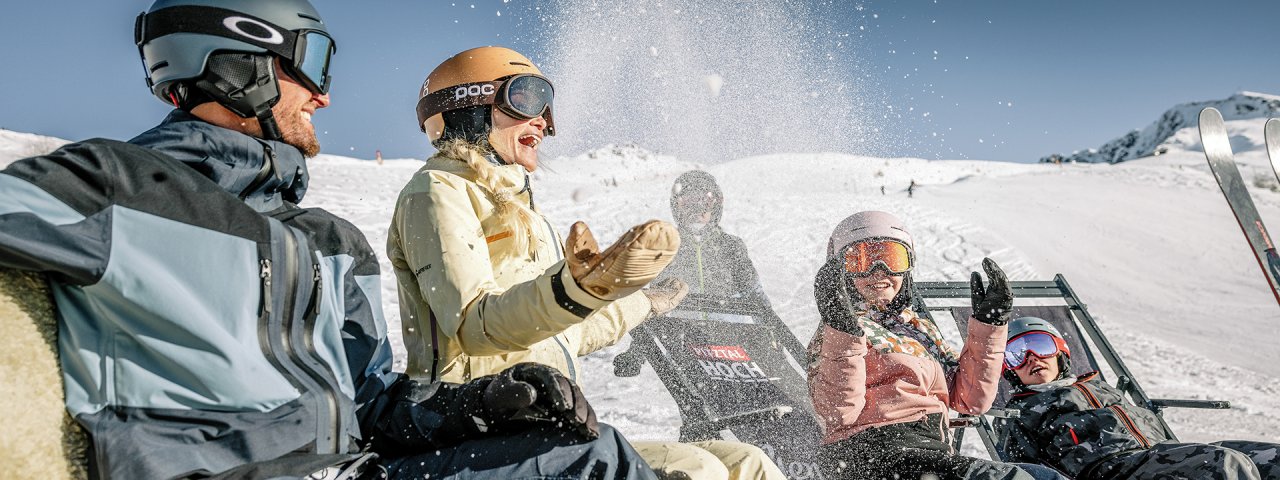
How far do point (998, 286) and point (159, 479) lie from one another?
3.15m

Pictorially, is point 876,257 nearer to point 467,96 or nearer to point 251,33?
point 467,96

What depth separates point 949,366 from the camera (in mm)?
3762

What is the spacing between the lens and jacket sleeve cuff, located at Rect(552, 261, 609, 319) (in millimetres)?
1663

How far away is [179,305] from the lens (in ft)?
4.10

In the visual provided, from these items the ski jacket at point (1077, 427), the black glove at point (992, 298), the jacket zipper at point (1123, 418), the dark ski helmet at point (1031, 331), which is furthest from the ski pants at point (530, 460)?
the dark ski helmet at point (1031, 331)

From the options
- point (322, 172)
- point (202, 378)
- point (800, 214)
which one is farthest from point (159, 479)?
point (322, 172)

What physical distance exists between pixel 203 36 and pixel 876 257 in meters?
3.05

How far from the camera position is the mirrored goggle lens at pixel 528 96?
2570mm

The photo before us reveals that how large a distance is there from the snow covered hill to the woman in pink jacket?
133m

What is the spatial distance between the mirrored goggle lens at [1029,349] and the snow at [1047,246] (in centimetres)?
147

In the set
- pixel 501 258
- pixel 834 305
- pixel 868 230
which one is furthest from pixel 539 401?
pixel 868 230

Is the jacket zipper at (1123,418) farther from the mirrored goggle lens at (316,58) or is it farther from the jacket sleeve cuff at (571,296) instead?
the mirrored goggle lens at (316,58)

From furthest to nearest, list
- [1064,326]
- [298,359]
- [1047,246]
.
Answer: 1. [1047,246]
2. [1064,326]
3. [298,359]

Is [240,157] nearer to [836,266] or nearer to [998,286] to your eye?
[836,266]
